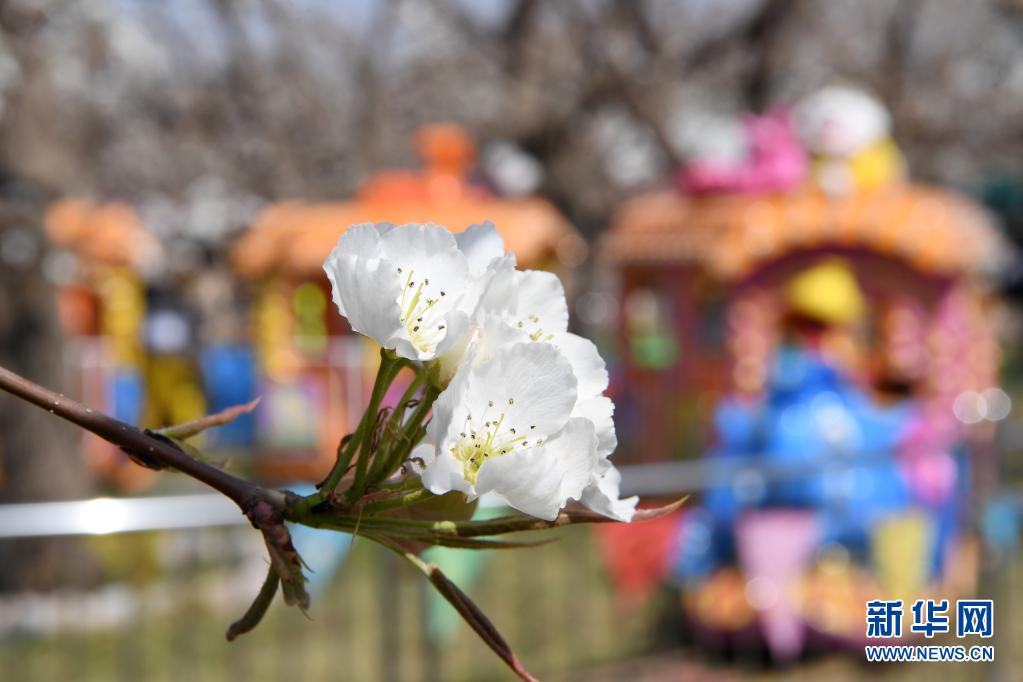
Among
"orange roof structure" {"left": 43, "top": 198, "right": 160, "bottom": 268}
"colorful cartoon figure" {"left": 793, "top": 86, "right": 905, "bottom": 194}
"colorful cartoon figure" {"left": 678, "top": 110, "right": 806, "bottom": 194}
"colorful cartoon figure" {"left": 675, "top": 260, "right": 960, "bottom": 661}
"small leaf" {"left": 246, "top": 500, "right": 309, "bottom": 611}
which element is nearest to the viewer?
"small leaf" {"left": 246, "top": 500, "right": 309, "bottom": 611}

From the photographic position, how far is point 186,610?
4.84 metres

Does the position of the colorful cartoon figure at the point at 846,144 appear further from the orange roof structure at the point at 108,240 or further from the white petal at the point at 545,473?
the orange roof structure at the point at 108,240

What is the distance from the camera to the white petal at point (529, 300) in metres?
0.70

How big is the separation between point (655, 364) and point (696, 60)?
286cm

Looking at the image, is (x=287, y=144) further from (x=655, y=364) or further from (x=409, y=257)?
(x=409, y=257)

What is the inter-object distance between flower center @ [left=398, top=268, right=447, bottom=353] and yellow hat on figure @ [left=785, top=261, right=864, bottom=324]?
4657mm

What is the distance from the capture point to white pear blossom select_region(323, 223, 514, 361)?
67 cm

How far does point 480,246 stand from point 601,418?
134mm

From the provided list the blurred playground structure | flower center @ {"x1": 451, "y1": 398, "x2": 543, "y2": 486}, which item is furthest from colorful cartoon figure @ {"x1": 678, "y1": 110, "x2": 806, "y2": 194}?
flower center @ {"x1": 451, "y1": 398, "x2": 543, "y2": 486}

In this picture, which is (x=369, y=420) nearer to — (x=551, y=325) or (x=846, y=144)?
(x=551, y=325)

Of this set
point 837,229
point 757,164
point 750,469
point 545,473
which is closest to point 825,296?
point 837,229

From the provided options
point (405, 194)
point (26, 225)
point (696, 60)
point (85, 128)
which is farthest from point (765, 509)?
point (85, 128)

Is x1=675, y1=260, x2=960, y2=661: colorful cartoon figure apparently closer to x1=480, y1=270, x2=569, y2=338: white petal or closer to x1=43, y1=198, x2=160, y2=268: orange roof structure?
x1=480, y1=270, x2=569, y2=338: white petal

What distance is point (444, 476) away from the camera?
25.3 inches
